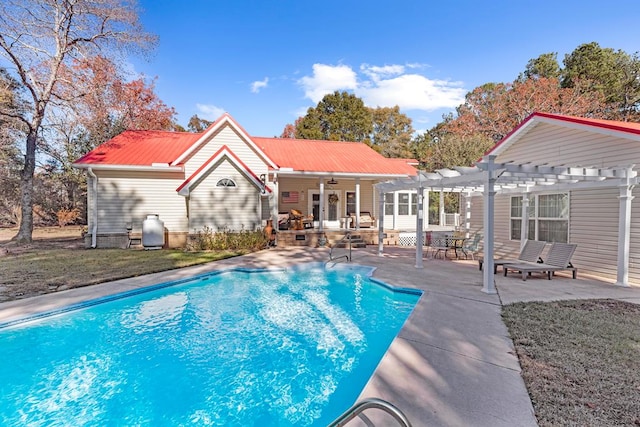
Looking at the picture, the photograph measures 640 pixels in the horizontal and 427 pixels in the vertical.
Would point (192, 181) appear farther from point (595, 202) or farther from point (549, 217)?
point (595, 202)

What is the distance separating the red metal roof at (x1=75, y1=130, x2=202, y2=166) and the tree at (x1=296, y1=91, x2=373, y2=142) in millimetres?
18034

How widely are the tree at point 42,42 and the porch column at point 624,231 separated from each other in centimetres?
2224

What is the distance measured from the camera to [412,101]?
43.1 metres

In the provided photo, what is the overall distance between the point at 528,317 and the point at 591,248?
589 centimetres

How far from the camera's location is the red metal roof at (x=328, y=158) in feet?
57.1

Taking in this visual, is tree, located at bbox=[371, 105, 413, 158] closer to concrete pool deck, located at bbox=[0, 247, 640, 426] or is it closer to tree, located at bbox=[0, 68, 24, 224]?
concrete pool deck, located at bbox=[0, 247, 640, 426]

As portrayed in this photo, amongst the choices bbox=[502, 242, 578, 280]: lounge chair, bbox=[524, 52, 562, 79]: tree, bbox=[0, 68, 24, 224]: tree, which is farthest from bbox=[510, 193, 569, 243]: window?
bbox=[524, 52, 562, 79]: tree

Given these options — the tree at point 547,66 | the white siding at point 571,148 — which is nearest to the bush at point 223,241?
the white siding at point 571,148

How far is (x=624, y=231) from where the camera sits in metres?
8.06

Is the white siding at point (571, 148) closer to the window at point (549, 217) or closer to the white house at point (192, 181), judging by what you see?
the window at point (549, 217)

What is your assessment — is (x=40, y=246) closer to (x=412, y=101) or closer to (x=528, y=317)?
(x=528, y=317)

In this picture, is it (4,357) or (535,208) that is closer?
(4,357)

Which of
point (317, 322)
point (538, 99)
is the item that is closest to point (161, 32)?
point (317, 322)

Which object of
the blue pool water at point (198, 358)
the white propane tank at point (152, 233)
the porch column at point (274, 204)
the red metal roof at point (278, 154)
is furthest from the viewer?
the porch column at point (274, 204)
